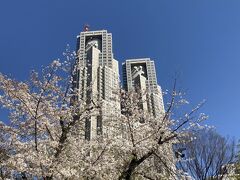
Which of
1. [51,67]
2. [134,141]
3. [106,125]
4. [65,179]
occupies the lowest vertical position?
[65,179]

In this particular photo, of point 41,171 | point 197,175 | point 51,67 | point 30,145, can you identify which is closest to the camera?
point 41,171

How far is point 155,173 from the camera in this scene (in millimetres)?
12336

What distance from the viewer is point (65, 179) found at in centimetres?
934

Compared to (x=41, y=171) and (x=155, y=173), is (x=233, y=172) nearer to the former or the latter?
(x=155, y=173)

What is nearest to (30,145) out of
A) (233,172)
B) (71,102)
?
(71,102)

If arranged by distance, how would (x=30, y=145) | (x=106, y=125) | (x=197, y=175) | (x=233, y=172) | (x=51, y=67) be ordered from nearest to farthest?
(x=30, y=145) → (x=51, y=67) → (x=106, y=125) → (x=197, y=175) → (x=233, y=172)

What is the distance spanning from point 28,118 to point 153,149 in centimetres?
478

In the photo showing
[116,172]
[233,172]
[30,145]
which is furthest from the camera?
[233,172]

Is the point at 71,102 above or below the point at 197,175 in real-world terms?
above

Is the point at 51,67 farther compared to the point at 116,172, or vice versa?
the point at 116,172

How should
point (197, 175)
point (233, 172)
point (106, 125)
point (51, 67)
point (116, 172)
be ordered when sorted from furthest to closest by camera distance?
point (233, 172), point (197, 175), point (106, 125), point (116, 172), point (51, 67)

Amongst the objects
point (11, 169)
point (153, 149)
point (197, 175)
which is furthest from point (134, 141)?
point (197, 175)

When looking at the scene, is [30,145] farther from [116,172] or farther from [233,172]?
→ [233,172]

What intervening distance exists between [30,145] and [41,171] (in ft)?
4.16
